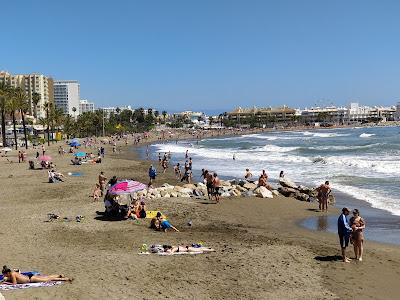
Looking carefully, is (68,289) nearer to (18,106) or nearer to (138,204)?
(138,204)

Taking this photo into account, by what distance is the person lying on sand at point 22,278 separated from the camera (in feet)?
29.2

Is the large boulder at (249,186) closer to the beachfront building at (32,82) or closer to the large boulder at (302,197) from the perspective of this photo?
the large boulder at (302,197)

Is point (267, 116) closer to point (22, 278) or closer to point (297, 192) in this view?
point (297, 192)

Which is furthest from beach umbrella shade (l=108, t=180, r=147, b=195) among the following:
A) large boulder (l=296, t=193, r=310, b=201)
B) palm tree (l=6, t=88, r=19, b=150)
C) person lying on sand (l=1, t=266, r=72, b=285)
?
palm tree (l=6, t=88, r=19, b=150)

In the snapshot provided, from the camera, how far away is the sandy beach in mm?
8875

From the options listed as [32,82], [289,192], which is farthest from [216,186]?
[32,82]

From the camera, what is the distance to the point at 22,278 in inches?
352

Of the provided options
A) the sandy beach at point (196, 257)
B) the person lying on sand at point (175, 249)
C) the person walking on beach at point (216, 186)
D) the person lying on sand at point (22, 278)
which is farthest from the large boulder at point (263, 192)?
the person lying on sand at point (22, 278)

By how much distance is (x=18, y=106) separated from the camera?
6069 cm

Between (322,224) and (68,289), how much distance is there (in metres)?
9.56

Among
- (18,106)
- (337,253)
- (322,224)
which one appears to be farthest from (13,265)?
(18,106)

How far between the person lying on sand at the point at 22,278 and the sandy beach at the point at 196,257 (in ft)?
1.33

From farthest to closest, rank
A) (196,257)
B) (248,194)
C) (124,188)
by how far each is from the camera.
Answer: (248,194)
(124,188)
(196,257)

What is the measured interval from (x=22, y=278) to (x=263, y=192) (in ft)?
43.0
